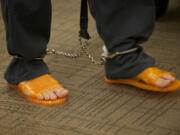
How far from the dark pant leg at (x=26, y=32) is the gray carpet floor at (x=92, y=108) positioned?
10cm

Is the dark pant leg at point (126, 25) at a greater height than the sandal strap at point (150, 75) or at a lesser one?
greater

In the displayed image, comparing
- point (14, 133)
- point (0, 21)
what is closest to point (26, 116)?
point (14, 133)

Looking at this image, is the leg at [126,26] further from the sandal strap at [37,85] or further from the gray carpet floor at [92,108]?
the sandal strap at [37,85]

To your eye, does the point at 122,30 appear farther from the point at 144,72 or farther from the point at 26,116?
the point at 26,116

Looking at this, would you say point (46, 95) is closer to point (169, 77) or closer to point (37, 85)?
point (37, 85)

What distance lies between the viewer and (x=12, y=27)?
105cm

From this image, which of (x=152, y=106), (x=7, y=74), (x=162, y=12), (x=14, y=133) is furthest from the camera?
(x=162, y=12)

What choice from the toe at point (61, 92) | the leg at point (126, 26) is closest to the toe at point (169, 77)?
the leg at point (126, 26)

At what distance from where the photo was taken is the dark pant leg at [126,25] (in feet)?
3.66

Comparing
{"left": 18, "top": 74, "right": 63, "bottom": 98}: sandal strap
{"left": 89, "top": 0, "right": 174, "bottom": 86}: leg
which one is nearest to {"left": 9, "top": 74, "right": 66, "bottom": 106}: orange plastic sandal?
{"left": 18, "top": 74, "right": 63, "bottom": 98}: sandal strap

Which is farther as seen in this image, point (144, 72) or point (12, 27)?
point (144, 72)

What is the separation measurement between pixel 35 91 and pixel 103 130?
0.95 feet

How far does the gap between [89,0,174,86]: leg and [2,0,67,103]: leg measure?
183 millimetres

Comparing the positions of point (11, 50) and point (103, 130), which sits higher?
point (11, 50)
